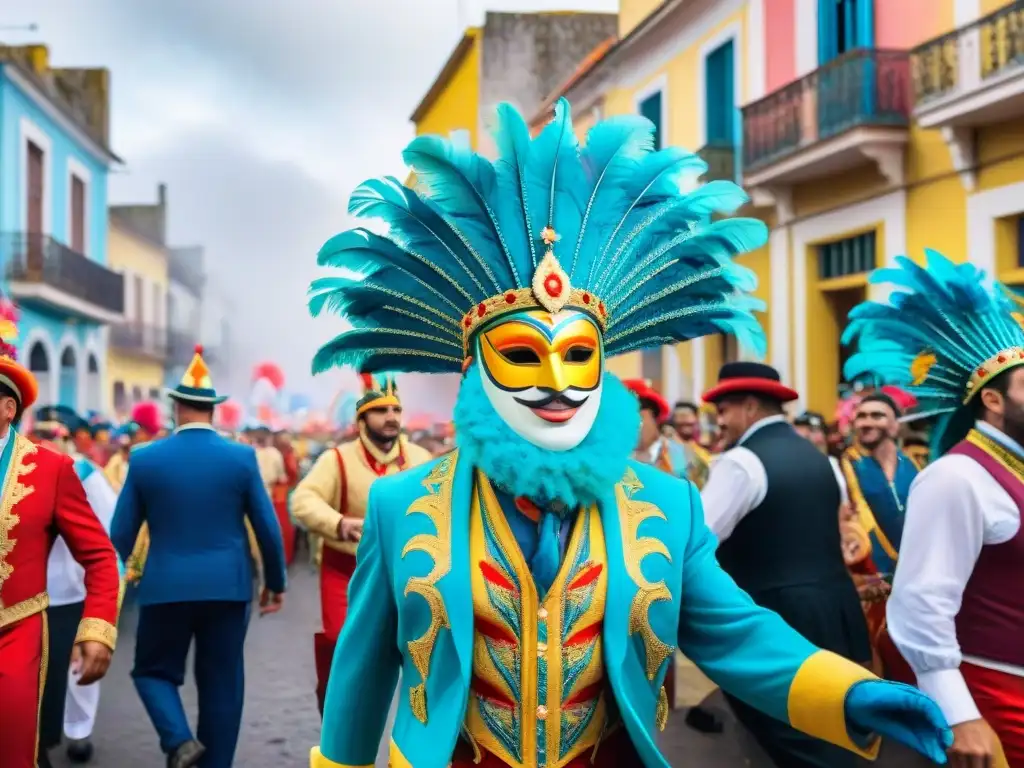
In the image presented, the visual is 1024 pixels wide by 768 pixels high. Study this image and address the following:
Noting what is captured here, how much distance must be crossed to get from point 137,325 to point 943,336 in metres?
35.2

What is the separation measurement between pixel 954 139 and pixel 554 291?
1059 centimetres

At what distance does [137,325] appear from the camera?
1473 inches

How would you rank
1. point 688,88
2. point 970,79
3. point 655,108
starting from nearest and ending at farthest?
point 970,79, point 688,88, point 655,108

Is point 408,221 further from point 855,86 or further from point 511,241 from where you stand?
point 855,86

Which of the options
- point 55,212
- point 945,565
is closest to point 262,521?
point 945,565

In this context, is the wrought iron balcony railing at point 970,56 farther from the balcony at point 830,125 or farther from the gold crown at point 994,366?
the gold crown at point 994,366

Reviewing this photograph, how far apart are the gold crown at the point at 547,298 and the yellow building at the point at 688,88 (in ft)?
45.8

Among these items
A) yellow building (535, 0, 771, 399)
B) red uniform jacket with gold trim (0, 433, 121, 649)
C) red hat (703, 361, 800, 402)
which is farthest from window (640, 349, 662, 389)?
red uniform jacket with gold trim (0, 433, 121, 649)

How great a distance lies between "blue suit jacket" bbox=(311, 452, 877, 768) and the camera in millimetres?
2789

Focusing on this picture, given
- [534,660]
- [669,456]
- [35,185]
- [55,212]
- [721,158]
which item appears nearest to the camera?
[534,660]

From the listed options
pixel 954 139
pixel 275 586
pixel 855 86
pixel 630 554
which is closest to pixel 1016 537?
pixel 630 554

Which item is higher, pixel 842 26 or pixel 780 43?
pixel 780 43

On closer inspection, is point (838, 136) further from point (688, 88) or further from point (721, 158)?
point (688, 88)

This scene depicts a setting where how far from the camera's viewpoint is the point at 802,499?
543 centimetres
